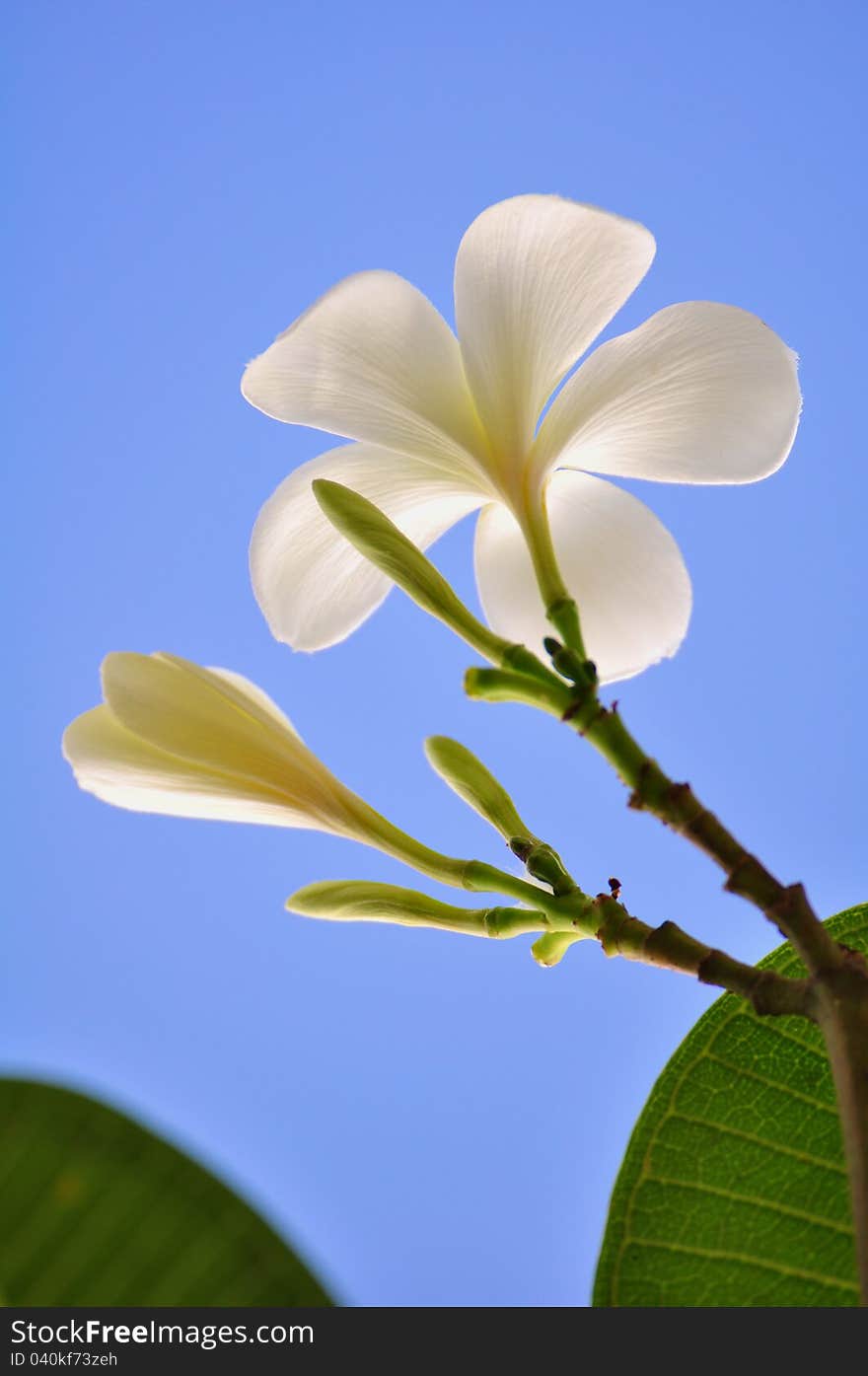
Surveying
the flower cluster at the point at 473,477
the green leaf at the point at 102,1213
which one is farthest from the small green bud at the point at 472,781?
the green leaf at the point at 102,1213

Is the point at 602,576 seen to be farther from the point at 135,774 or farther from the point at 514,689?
the point at 135,774

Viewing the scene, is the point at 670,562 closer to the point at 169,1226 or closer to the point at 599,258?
the point at 599,258

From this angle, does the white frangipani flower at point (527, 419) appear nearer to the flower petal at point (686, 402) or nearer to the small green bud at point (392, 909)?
the flower petal at point (686, 402)

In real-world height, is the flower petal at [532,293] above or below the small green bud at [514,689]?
above

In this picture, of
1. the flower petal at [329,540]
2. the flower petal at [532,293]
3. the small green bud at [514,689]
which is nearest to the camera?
the small green bud at [514,689]

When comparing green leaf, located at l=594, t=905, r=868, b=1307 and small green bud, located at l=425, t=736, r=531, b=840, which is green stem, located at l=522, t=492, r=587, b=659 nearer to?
small green bud, located at l=425, t=736, r=531, b=840

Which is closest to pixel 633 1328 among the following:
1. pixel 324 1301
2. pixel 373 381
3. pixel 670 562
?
pixel 324 1301
